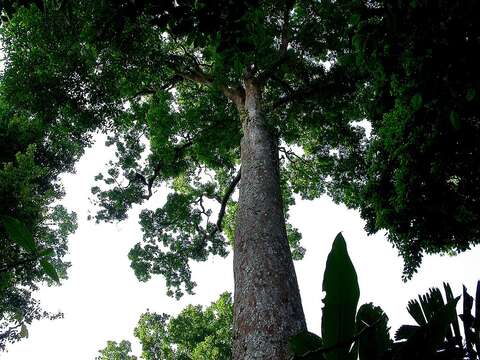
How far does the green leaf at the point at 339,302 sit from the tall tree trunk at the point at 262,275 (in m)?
2.07

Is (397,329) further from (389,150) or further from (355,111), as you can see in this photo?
(355,111)

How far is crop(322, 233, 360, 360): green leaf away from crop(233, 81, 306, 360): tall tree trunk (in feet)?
6.79

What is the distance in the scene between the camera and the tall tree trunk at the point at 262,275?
2.92m

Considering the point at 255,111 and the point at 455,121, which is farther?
the point at 255,111

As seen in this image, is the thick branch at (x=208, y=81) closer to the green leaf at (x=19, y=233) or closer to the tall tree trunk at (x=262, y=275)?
the tall tree trunk at (x=262, y=275)

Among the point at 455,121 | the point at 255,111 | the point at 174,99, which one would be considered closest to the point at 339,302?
the point at 455,121

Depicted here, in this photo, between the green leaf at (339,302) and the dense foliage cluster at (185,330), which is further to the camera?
the dense foliage cluster at (185,330)

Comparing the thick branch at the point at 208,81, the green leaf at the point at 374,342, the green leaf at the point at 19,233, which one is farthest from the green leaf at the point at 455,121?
the thick branch at the point at 208,81

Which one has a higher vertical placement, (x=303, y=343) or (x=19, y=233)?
(x=19, y=233)

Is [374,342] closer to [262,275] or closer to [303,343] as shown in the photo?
[303,343]

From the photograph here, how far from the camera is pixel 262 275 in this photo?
3.59 metres

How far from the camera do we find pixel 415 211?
219 inches

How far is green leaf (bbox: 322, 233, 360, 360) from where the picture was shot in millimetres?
839

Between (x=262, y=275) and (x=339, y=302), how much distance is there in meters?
2.81
